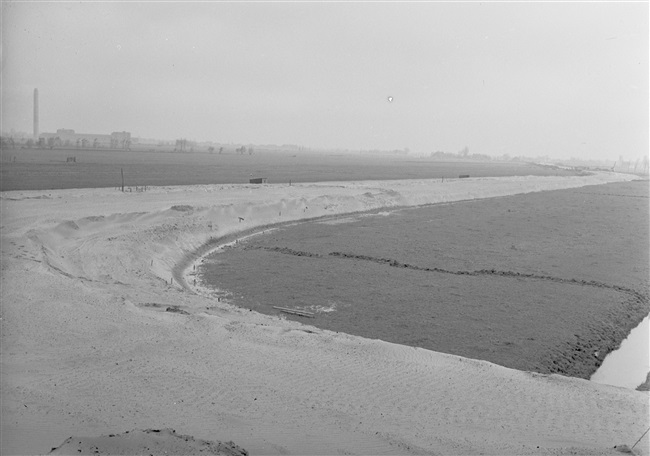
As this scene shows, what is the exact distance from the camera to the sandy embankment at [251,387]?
5.45 meters

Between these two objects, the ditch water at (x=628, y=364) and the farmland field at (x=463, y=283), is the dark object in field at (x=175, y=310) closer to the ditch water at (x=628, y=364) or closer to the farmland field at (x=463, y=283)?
the farmland field at (x=463, y=283)

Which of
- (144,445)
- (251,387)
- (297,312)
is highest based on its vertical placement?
(144,445)

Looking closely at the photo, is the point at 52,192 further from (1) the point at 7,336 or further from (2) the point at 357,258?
(1) the point at 7,336

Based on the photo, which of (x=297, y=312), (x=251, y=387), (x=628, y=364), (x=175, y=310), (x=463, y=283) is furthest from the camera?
(x=463, y=283)

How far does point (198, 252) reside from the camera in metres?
17.2

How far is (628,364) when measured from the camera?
9180 millimetres

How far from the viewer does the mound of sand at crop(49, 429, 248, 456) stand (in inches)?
187

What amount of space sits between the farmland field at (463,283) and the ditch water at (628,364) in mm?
197

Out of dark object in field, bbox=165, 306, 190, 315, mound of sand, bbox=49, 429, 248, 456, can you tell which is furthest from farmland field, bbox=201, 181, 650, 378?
mound of sand, bbox=49, 429, 248, 456

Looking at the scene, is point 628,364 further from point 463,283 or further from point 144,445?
point 144,445

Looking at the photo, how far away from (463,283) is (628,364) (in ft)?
15.3

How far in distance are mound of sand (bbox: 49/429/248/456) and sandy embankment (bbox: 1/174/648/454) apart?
29 cm

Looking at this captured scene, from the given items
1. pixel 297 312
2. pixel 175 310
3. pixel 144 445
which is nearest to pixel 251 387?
pixel 144 445

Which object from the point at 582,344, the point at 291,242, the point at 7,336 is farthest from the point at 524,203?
the point at 7,336
